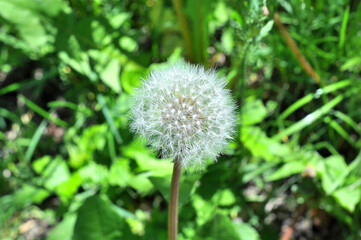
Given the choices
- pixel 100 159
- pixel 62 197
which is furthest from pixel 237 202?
pixel 62 197

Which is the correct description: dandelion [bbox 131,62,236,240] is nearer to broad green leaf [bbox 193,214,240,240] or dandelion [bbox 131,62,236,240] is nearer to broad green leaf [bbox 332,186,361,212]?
broad green leaf [bbox 193,214,240,240]

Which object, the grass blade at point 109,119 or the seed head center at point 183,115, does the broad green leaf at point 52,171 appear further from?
the seed head center at point 183,115

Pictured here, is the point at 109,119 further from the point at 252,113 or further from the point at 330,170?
the point at 330,170

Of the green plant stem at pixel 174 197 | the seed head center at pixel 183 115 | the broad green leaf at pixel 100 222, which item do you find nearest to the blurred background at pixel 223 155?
the broad green leaf at pixel 100 222

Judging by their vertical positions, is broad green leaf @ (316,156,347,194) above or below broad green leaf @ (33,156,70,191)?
below

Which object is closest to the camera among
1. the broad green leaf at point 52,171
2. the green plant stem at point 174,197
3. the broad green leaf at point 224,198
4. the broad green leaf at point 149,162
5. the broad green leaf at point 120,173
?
the green plant stem at point 174,197

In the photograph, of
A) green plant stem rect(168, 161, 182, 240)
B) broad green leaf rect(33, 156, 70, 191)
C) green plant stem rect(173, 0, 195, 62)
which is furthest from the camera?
green plant stem rect(173, 0, 195, 62)

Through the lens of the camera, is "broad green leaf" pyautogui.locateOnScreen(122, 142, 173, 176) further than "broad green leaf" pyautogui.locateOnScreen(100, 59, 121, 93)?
No

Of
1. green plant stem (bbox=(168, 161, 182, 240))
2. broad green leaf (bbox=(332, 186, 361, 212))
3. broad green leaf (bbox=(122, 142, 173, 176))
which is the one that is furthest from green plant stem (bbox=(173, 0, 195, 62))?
green plant stem (bbox=(168, 161, 182, 240))
